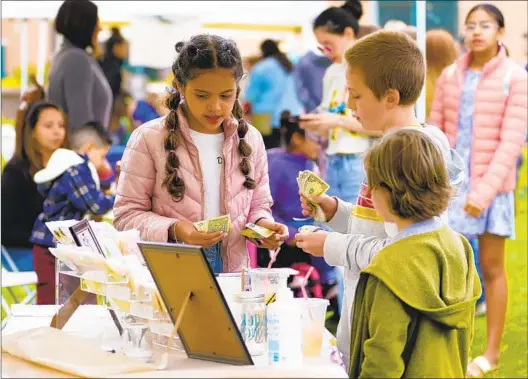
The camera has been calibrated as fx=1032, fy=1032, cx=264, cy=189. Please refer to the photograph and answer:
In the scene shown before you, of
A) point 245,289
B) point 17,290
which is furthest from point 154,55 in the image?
point 245,289

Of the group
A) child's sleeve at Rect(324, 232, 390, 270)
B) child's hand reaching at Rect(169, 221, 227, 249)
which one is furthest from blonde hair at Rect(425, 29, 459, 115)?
child's sleeve at Rect(324, 232, 390, 270)

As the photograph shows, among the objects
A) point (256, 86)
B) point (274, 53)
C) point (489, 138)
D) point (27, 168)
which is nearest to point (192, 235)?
point (489, 138)

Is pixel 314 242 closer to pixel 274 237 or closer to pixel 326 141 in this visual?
pixel 274 237

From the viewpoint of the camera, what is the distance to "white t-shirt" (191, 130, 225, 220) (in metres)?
3.32

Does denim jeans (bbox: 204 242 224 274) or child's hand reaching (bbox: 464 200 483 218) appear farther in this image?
child's hand reaching (bbox: 464 200 483 218)

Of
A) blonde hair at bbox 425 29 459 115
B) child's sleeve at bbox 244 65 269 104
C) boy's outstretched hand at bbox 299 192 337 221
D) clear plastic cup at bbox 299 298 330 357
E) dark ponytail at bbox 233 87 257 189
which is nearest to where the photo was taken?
clear plastic cup at bbox 299 298 330 357

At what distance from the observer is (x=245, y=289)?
270cm

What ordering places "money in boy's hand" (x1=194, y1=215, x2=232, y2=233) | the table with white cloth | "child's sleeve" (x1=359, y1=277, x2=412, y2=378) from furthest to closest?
"money in boy's hand" (x1=194, y1=215, x2=232, y2=233), "child's sleeve" (x1=359, y1=277, x2=412, y2=378), the table with white cloth

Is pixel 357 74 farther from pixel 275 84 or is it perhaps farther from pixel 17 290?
pixel 275 84

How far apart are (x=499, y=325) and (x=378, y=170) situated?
324 centimetres

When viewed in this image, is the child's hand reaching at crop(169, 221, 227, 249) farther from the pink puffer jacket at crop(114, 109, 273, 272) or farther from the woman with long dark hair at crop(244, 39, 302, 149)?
the woman with long dark hair at crop(244, 39, 302, 149)

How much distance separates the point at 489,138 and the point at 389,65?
105 inches

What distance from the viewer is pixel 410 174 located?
2.43 m

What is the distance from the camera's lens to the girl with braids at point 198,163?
3191 millimetres
